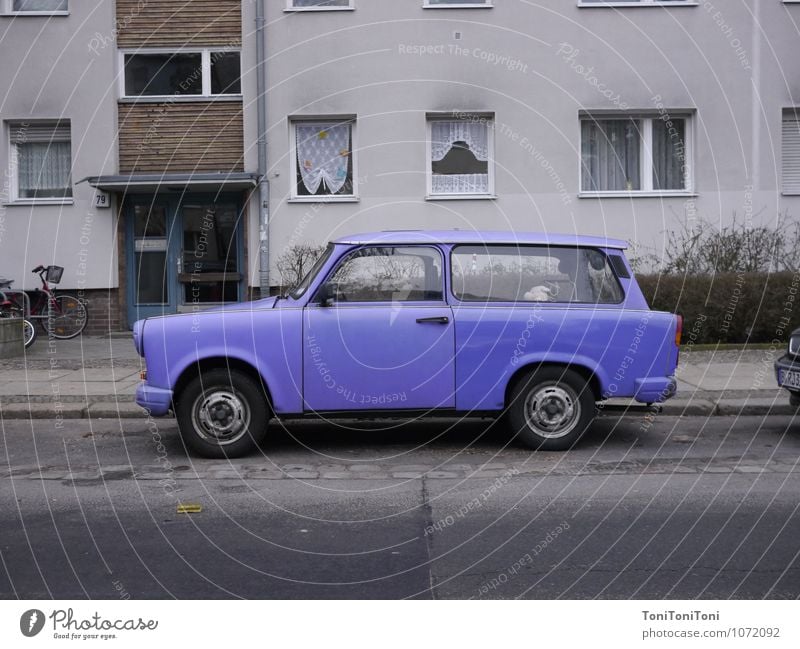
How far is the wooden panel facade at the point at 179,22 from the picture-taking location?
18.2 m

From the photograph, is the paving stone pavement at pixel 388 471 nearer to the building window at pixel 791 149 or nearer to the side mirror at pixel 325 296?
the side mirror at pixel 325 296

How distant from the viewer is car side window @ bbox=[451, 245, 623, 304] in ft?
26.6

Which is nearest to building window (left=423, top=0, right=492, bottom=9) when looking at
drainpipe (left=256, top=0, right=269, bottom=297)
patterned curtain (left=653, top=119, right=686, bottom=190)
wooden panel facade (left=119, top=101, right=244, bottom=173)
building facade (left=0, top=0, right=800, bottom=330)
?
building facade (left=0, top=0, right=800, bottom=330)

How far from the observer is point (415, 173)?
18.0 metres

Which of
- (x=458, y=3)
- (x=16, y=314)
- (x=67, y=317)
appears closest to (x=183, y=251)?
(x=67, y=317)

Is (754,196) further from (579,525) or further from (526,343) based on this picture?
(579,525)

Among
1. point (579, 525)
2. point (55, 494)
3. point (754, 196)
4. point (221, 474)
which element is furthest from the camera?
point (754, 196)

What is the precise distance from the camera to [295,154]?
18.2 m

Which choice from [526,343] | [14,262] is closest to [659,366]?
[526,343]

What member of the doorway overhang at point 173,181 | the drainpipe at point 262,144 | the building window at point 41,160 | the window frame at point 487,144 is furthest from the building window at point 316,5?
the building window at point 41,160

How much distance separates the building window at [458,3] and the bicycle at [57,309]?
8.47 metres

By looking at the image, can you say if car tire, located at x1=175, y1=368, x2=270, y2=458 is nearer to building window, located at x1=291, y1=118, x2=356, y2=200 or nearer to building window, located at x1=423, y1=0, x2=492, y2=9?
building window, located at x1=291, y1=118, x2=356, y2=200

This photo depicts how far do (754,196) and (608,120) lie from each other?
3.10 m

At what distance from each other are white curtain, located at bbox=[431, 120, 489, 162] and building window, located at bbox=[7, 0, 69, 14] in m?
7.46
